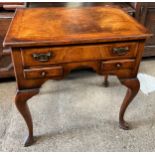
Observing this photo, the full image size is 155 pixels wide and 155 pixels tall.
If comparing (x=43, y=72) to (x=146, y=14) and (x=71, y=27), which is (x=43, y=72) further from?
(x=146, y=14)

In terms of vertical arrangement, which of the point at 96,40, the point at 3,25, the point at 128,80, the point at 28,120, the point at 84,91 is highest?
the point at 96,40

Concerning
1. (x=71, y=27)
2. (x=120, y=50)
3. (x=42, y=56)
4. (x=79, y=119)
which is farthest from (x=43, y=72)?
(x=79, y=119)

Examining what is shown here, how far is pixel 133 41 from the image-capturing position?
95cm

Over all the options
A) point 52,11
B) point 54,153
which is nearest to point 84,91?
point 54,153

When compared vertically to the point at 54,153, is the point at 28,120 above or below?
above

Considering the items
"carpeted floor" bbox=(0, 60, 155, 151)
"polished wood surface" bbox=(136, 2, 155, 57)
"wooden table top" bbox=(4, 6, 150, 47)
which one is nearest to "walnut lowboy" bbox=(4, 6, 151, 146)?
"wooden table top" bbox=(4, 6, 150, 47)

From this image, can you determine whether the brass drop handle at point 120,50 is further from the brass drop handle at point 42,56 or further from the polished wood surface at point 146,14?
the polished wood surface at point 146,14

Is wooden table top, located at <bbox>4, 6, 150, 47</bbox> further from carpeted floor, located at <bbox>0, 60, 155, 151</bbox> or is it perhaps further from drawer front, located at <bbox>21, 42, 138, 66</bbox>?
carpeted floor, located at <bbox>0, 60, 155, 151</bbox>

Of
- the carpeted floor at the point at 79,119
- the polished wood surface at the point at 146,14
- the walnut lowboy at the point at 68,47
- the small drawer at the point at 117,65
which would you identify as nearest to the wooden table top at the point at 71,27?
the walnut lowboy at the point at 68,47

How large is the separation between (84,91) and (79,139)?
1.57 feet

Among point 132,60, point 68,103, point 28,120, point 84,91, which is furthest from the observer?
point 84,91

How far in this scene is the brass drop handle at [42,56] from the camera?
0.89 m

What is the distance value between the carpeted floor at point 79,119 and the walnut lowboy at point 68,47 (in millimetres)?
263

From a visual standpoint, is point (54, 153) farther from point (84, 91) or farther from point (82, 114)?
point (84, 91)
